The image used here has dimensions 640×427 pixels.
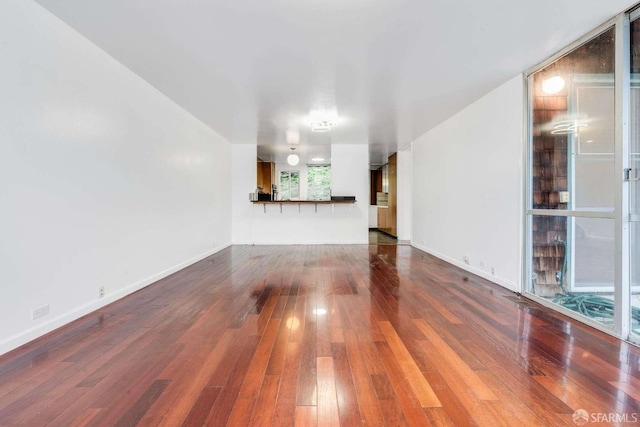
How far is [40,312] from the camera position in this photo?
220 cm

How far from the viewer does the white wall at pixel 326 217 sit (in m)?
7.39

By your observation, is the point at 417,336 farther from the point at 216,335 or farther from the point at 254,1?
the point at 254,1

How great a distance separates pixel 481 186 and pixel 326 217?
13.3ft

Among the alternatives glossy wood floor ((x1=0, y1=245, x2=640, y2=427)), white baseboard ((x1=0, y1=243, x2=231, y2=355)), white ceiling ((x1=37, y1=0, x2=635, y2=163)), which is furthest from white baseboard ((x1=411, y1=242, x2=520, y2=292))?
white baseboard ((x1=0, y1=243, x2=231, y2=355))

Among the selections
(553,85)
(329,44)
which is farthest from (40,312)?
(553,85)

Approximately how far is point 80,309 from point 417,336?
2900 millimetres

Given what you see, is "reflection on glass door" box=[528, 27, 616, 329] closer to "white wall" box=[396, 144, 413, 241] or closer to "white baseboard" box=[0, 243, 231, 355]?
"white baseboard" box=[0, 243, 231, 355]

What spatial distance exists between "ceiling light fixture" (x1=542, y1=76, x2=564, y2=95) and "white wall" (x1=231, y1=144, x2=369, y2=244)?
449cm

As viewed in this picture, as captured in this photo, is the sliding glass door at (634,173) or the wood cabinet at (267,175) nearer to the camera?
the sliding glass door at (634,173)

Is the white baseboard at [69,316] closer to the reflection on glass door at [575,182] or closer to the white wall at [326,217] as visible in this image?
the white wall at [326,217]

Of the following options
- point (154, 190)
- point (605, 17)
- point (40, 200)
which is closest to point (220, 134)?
point (154, 190)

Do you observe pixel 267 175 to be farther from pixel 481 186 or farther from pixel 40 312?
pixel 40 312

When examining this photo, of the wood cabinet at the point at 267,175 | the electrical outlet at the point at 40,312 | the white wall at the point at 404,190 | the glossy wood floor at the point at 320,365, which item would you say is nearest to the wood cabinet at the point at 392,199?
the white wall at the point at 404,190

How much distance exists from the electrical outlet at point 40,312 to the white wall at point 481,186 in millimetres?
4511
